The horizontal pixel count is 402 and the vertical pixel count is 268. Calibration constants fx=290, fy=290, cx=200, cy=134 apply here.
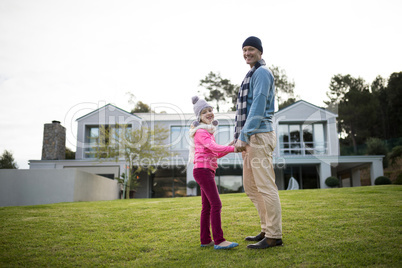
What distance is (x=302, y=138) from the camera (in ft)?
67.2

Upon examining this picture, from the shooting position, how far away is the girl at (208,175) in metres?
3.10

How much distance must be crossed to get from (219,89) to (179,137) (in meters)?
18.2

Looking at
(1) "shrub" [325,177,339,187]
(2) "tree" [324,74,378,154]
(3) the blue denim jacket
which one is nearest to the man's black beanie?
(3) the blue denim jacket

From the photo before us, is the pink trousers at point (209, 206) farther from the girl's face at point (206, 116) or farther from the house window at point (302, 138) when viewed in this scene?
the house window at point (302, 138)

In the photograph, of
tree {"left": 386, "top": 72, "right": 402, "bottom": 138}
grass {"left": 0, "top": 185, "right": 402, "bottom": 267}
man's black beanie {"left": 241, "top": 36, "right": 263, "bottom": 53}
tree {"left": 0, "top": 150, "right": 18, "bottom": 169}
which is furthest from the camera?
tree {"left": 386, "top": 72, "right": 402, "bottom": 138}

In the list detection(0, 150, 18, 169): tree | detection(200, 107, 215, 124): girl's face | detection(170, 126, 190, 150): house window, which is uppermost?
detection(170, 126, 190, 150): house window

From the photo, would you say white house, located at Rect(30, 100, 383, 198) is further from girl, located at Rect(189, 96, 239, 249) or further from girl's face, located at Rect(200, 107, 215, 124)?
girl, located at Rect(189, 96, 239, 249)

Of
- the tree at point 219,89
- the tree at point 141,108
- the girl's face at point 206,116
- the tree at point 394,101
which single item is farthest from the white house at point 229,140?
the tree at point 394,101

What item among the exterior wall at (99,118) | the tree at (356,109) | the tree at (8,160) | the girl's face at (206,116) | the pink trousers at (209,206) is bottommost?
the pink trousers at (209,206)

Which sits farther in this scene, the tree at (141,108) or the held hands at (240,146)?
the tree at (141,108)

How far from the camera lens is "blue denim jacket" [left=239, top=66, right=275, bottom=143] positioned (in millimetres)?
3098

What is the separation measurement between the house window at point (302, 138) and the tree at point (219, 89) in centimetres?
1652

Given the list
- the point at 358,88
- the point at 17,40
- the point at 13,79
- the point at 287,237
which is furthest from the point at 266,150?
the point at 358,88

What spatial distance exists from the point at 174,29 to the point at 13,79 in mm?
8219
